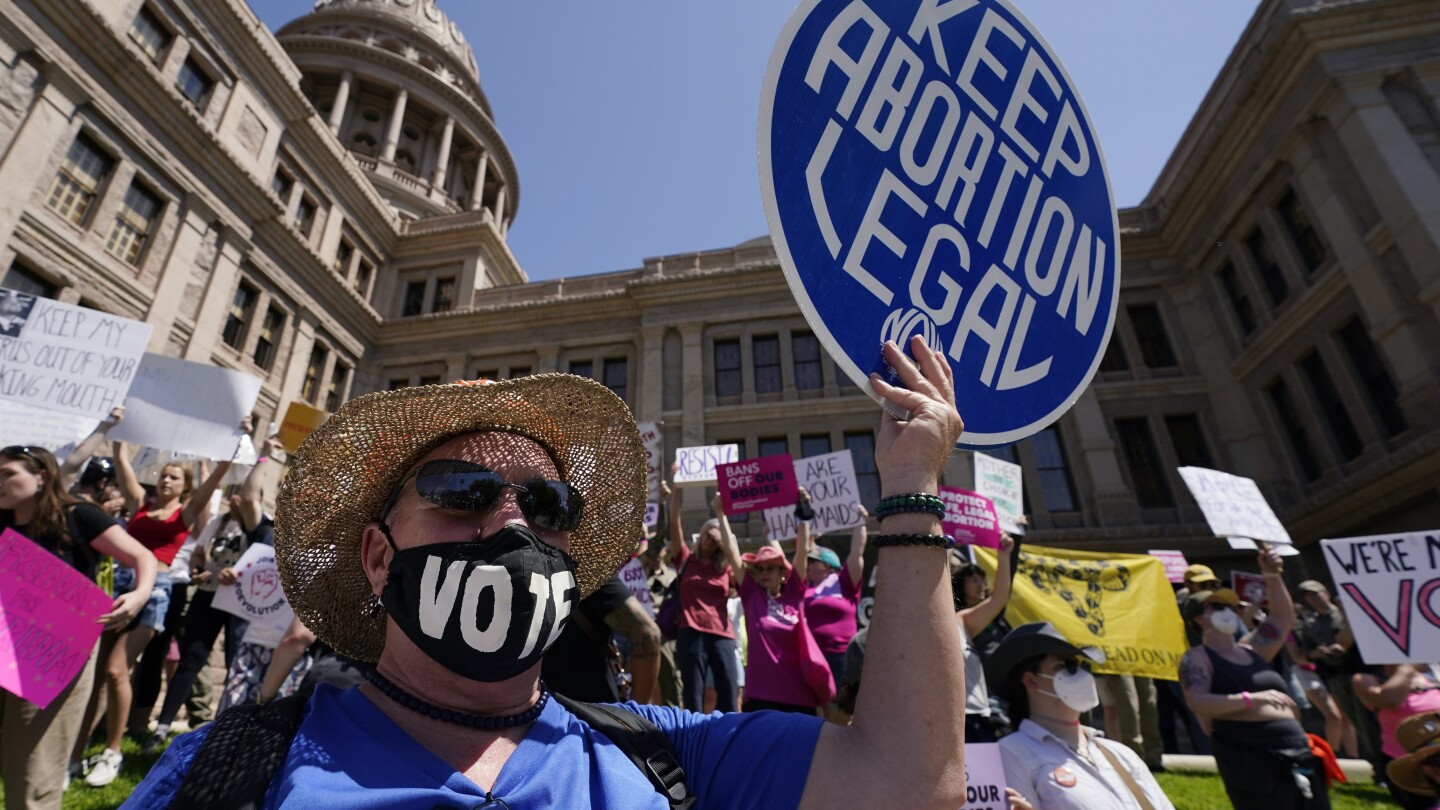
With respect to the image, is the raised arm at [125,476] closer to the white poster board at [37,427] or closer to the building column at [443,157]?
the white poster board at [37,427]

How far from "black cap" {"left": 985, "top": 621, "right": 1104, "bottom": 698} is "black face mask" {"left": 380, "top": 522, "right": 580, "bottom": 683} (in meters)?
2.78

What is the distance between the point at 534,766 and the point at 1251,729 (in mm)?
4735

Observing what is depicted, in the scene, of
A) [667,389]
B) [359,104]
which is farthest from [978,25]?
[359,104]

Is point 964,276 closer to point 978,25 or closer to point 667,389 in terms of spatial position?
point 978,25

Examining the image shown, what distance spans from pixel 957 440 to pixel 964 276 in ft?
1.34

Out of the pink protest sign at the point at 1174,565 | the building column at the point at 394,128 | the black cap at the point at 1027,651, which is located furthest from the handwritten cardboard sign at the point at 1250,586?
the building column at the point at 394,128

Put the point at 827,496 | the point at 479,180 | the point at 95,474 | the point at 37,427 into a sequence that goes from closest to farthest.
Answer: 1. the point at 37,427
2. the point at 95,474
3. the point at 827,496
4. the point at 479,180

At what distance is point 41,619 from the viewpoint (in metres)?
3.01

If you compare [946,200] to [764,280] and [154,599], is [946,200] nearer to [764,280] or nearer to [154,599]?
[154,599]

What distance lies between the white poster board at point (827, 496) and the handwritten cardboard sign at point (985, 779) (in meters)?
6.80

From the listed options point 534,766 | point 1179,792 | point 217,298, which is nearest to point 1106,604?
point 1179,792

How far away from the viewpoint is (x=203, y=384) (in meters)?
6.21

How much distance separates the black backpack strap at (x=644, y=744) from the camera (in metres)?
1.31

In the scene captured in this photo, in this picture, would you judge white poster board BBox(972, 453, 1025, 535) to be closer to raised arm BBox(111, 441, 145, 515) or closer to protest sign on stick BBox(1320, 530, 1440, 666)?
protest sign on stick BBox(1320, 530, 1440, 666)
